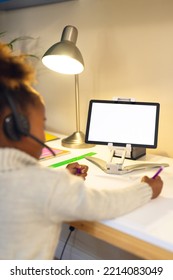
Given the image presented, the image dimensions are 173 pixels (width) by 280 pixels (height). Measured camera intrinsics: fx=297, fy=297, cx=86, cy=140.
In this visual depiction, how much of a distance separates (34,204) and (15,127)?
17cm

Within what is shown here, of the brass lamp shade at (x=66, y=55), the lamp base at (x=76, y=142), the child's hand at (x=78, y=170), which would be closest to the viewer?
the child's hand at (x=78, y=170)

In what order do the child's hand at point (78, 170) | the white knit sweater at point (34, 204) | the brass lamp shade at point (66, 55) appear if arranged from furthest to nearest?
the brass lamp shade at point (66, 55) < the child's hand at point (78, 170) < the white knit sweater at point (34, 204)

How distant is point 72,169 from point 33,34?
119 centimetres

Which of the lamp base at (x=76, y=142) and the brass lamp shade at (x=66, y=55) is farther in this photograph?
the lamp base at (x=76, y=142)

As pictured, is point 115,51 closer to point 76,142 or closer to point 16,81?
point 76,142

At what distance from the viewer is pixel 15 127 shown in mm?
645

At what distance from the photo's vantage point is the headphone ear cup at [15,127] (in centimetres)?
64

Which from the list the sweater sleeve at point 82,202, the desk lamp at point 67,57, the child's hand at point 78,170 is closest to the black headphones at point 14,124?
the sweater sleeve at point 82,202

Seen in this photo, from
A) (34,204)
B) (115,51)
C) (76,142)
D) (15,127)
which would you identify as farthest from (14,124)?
(115,51)

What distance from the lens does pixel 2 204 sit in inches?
25.5

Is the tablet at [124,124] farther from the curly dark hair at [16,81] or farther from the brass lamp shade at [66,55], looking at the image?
the curly dark hair at [16,81]

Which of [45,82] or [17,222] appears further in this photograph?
[45,82]

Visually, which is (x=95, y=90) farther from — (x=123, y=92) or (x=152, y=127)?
(x=152, y=127)
